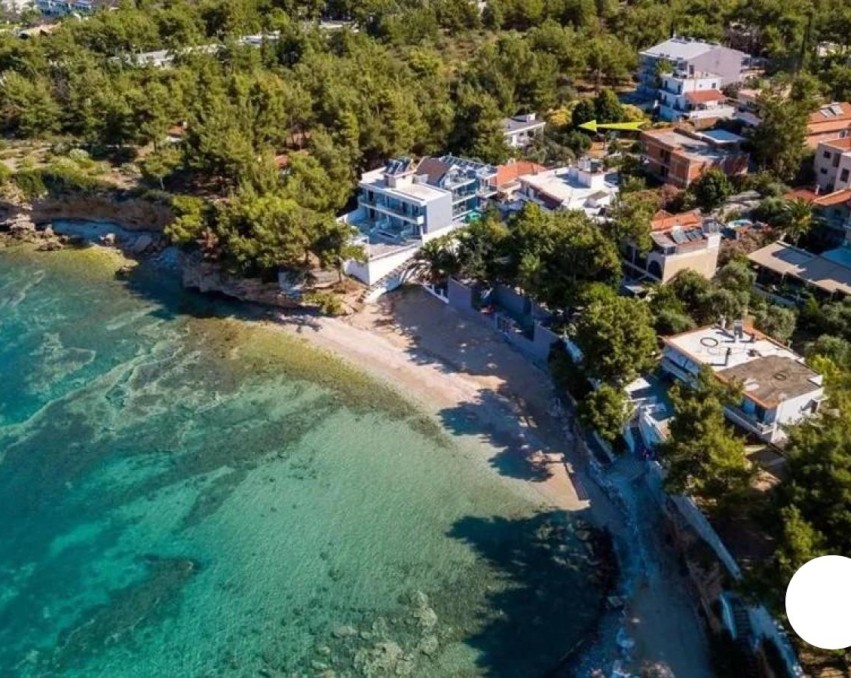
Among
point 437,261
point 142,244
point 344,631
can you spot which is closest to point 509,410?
point 437,261

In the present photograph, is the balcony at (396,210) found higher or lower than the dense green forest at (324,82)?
lower

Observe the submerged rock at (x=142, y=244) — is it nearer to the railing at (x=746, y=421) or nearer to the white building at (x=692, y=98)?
the railing at (x=746, y=421)

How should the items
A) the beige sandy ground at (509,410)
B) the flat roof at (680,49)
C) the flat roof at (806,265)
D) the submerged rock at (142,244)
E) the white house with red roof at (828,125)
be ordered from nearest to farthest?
the beige sandy ground at (509,410), the flat roof at (806,265), the white house with red roof at (828,125), the submerged rock at (142,244), the flat roof at (680,49)

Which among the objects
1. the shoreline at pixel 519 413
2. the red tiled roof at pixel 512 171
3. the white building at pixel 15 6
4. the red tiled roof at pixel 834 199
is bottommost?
the shoreline at pixel 519 413

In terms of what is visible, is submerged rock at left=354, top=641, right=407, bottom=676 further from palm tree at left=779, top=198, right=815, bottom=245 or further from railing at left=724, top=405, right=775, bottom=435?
palm tree at left=779, top=198, right=815, bottom=245

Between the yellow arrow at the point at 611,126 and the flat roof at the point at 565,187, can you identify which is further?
the yellow arrow at the point at 611,126

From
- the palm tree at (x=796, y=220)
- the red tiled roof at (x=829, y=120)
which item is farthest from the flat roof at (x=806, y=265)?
the red tiled roof at (x=829, y=120)

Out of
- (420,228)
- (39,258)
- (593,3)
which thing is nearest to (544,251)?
(420,228)
